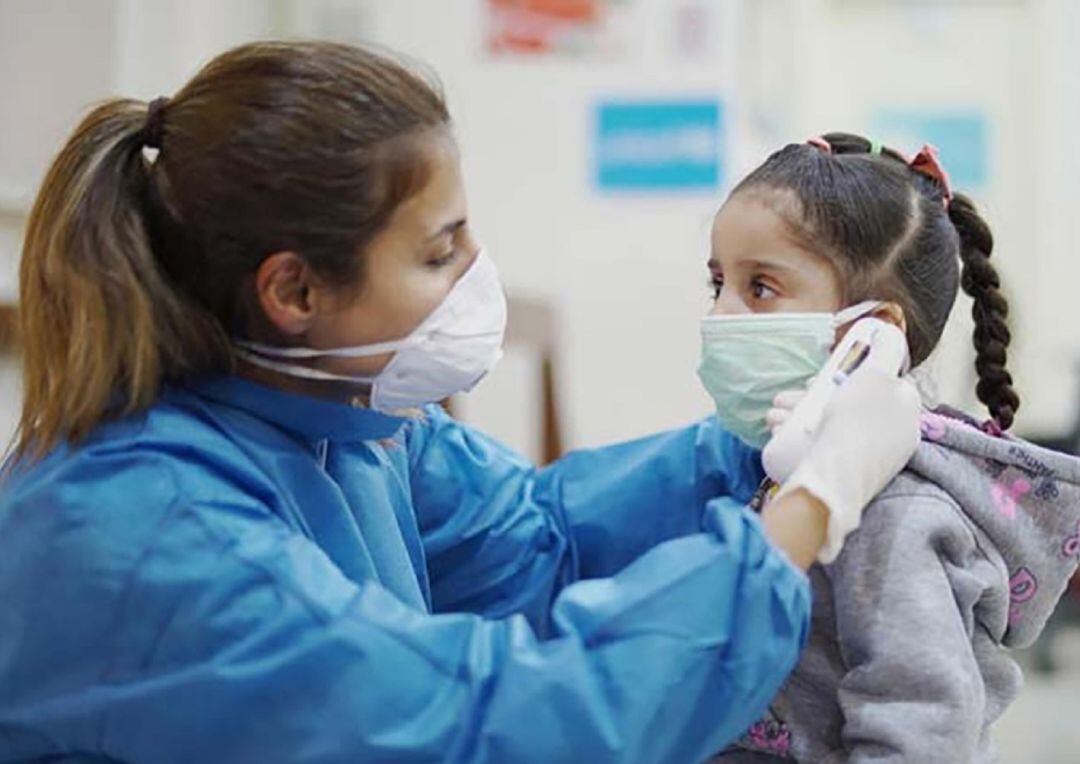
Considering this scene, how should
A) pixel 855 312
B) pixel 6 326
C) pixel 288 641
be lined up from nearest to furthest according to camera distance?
1. pixel 288 641
2. pixel 855 312
3. pixel 6 326

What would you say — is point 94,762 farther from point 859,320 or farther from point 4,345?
point 4,345

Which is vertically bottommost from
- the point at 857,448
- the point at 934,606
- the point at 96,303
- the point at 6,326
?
the point at 6,326

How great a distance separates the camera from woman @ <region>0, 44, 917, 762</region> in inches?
41.2

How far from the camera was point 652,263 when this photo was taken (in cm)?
373

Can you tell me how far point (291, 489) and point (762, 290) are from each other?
42 centimetres

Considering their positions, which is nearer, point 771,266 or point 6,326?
point 771,266

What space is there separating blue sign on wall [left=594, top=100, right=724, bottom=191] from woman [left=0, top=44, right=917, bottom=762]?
2424 mm

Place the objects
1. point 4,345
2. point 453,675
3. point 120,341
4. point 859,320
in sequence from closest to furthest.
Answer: point 453,675
point 120,341
point 859,320
point 4,345

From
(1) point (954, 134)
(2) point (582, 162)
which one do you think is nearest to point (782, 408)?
(2) point (582, 162)

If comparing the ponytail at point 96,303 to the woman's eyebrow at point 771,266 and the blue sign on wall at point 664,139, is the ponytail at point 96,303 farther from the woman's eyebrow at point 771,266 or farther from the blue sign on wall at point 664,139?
the blue sign on wall at point 664,139

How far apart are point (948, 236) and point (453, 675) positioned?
590 millimetres

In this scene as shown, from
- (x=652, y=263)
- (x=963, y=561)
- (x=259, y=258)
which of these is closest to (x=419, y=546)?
(x=259, y=258)

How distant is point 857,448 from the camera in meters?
1.16

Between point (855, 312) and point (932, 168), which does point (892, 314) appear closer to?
point (855, 312)
